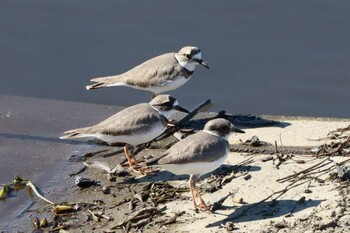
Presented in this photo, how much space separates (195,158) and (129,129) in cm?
134

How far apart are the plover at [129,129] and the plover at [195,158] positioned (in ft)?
3.15

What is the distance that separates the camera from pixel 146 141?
412 inches

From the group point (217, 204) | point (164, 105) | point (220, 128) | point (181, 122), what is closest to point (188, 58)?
point (181, 122)

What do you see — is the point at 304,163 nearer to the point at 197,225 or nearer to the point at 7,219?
the point at 197,225

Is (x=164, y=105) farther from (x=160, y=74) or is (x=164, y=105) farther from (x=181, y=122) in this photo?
(x=160, y=74)

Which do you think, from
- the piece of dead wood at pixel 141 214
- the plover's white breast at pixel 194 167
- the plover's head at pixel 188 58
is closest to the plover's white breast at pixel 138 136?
the plover's white breast at pixel 194 167

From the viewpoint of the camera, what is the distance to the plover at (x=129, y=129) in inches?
404

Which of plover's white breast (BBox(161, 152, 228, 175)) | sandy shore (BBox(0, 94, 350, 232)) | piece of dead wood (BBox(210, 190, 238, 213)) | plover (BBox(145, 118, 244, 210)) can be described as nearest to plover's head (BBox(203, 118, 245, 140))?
plover (BBox(145, 118, 244, 210))

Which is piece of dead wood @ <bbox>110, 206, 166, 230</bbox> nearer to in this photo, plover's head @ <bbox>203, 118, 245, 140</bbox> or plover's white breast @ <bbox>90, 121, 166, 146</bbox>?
plover's head @ <bbox>203, 118, 245, 140</bbox>

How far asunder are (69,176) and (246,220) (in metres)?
2.37

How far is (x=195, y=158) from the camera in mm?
9156

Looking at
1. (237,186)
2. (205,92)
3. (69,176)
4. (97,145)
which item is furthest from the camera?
(205,92)

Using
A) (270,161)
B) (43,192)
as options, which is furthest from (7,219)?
(270,161)

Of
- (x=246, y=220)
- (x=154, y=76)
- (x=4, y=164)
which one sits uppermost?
(x=154, y=76)
